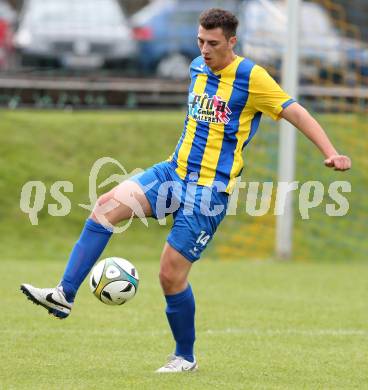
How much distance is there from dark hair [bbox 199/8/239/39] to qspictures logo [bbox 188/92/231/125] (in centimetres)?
38

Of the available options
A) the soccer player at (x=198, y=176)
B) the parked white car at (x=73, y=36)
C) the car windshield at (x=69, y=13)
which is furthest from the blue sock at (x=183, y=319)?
the car windshield at (x=69, y=13)

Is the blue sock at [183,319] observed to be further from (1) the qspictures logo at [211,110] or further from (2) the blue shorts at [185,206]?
(1) the qspictures logo at [211,110]

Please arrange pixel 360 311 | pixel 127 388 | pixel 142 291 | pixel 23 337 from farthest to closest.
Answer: pixel 142 291 → pixel 360 311 → pixel 23 337 → pixel 127 388

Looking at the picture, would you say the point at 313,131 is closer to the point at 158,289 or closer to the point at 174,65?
the point at 158,289

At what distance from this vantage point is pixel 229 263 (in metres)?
13.0

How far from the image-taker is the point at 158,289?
10.5 meters

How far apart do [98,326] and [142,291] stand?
2.06 meters

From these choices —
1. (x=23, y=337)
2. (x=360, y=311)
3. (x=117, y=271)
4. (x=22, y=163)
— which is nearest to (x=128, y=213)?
(x=117, y=271)

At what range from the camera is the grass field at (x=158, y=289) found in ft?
21.5

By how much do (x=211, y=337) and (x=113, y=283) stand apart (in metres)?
1.79

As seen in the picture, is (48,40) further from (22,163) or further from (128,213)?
(128,213)

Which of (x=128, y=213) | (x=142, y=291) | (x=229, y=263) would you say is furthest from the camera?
(x=229, y=263)

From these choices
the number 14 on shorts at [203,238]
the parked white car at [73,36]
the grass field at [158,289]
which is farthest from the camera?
the parked white car at [73,36]

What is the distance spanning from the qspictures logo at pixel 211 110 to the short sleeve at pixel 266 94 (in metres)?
0.17
